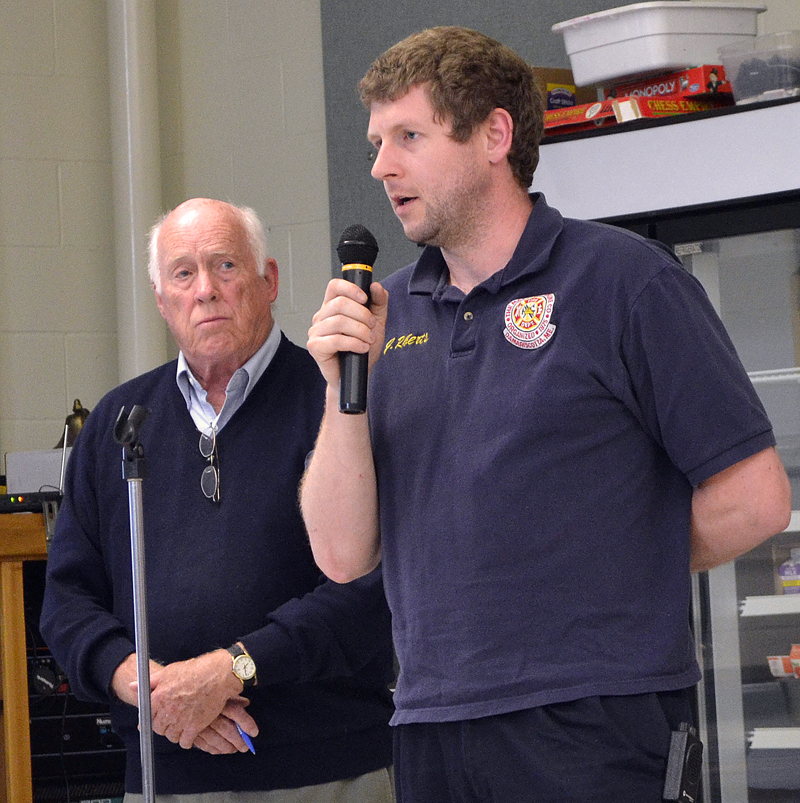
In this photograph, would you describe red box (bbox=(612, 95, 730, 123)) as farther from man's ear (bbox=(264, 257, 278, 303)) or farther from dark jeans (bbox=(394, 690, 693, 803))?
dark jeans (bbox=(394, 690, 693, 803))

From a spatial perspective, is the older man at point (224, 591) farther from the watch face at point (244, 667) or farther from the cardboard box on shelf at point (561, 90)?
the cardboard box on shelf at point (561, 90)

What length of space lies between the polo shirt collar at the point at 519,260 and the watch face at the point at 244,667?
2.23 feet

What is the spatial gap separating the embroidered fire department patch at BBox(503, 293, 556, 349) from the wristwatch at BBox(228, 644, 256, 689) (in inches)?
30.1

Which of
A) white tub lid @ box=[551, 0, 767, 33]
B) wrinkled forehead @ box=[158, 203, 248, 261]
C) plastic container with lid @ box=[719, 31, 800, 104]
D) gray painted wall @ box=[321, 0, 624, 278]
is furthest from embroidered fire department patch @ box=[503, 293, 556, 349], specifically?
gray painted wall @ box=[321, 0, 624, 278]

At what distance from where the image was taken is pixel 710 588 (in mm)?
2705

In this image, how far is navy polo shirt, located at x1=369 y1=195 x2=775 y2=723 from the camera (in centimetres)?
125

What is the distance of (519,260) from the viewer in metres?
1.38

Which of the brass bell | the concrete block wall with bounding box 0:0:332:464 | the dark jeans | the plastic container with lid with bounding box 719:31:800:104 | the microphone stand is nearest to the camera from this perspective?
the dark jeans

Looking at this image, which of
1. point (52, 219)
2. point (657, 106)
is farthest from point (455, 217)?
point (52, 219)

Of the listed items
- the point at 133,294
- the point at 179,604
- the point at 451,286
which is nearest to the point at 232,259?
the point at 179,604

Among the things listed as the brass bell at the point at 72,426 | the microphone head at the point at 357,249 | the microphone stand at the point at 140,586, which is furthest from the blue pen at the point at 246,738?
the brass bell at the point at 72,426

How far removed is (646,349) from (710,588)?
1550mm

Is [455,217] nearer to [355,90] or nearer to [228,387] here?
[228,387]

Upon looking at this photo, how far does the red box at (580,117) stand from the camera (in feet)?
8.54
